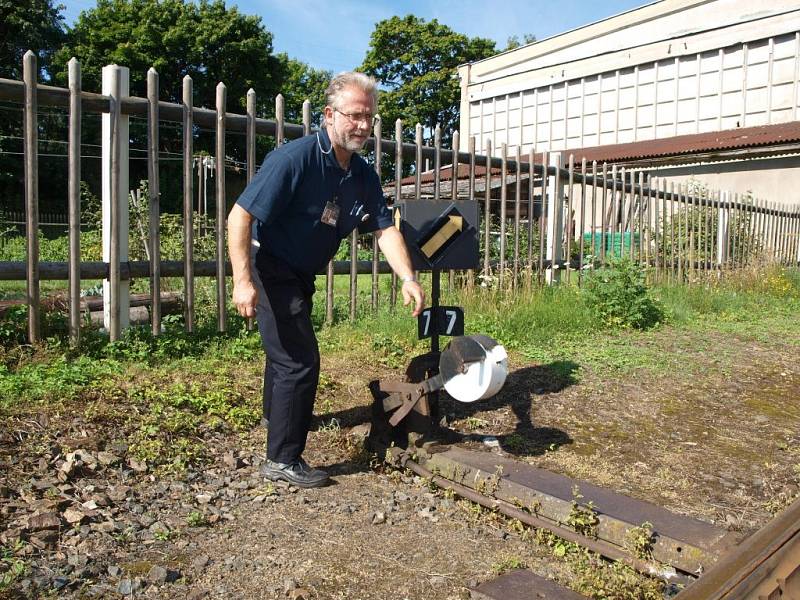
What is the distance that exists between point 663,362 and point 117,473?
4751mm

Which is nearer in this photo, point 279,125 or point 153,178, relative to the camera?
point 153,178

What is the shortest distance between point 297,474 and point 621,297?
5326 millimetres

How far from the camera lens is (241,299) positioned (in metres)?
3.25

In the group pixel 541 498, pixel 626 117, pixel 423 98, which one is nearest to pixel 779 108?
pixel 626 117

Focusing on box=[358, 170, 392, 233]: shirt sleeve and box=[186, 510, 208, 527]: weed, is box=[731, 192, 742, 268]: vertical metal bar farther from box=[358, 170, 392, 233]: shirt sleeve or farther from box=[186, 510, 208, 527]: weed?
box=[186, 510, 208, 527]: weed

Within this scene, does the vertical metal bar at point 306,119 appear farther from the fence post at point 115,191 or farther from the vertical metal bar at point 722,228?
the vertical metal bar at point 722,228

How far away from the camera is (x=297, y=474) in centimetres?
358

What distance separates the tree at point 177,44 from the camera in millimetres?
37219

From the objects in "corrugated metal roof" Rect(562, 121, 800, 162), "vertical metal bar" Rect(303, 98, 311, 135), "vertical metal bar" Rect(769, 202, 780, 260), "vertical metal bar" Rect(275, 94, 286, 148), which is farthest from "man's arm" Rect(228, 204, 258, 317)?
"corrugated metal roof" Rect(562, 121, 800, 162)

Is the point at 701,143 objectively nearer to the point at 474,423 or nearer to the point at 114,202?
the point at 474,423

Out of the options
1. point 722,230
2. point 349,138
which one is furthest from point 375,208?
point 722,230

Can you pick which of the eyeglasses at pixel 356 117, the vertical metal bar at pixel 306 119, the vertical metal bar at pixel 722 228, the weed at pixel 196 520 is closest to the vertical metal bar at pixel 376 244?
the vertical metal bar at pixel 306 119

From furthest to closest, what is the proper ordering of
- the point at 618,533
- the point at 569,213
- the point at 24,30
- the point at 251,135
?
the point at 24,30 < the point at 569,213 < the point at 251,135 < the point at 618,533

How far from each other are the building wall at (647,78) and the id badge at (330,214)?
74.9 ft
